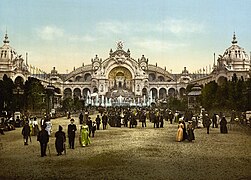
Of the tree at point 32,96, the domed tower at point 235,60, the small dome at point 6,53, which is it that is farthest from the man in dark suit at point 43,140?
the small dome at point 6,53

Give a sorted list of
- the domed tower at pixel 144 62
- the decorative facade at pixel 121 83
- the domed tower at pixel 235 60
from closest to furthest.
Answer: the domed tower at pixel 235 60 < the decorative facade at pixel 121 83 < the domed tower at pixel 144 62

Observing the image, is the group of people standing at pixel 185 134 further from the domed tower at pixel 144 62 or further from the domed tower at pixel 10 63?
the domed tower at pixel 144 62

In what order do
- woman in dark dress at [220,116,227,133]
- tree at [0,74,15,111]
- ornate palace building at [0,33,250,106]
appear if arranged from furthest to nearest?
1. ornate palace building at [0,33,250,106]
2. tree at [0,74,15,111]
3. woman in dark dress at [220,116,227,133]

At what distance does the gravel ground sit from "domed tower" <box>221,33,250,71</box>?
1853 inches

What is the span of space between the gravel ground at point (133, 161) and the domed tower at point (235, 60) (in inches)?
1853

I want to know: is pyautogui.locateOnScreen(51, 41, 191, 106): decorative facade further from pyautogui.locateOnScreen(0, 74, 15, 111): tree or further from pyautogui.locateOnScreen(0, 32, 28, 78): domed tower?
pyautogui.locateOnScreen(0, 74, 15, 111): tree

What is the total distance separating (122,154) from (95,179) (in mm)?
3926

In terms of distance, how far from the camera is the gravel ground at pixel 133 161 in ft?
31.9

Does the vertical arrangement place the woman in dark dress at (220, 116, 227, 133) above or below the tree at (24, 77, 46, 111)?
below

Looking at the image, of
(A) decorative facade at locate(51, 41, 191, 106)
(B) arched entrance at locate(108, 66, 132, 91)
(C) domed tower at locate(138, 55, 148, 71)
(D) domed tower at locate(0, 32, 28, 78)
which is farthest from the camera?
(C) domed tower at locate(138, 55, 148, 71)

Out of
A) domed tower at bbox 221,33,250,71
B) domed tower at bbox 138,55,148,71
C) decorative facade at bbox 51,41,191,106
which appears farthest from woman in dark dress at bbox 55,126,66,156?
domed tower at bbox 138,55,148,71

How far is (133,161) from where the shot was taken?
38.3 feet

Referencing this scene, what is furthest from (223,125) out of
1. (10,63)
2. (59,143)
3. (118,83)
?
(118,83)

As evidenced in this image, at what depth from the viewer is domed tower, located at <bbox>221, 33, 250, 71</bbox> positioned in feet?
202
